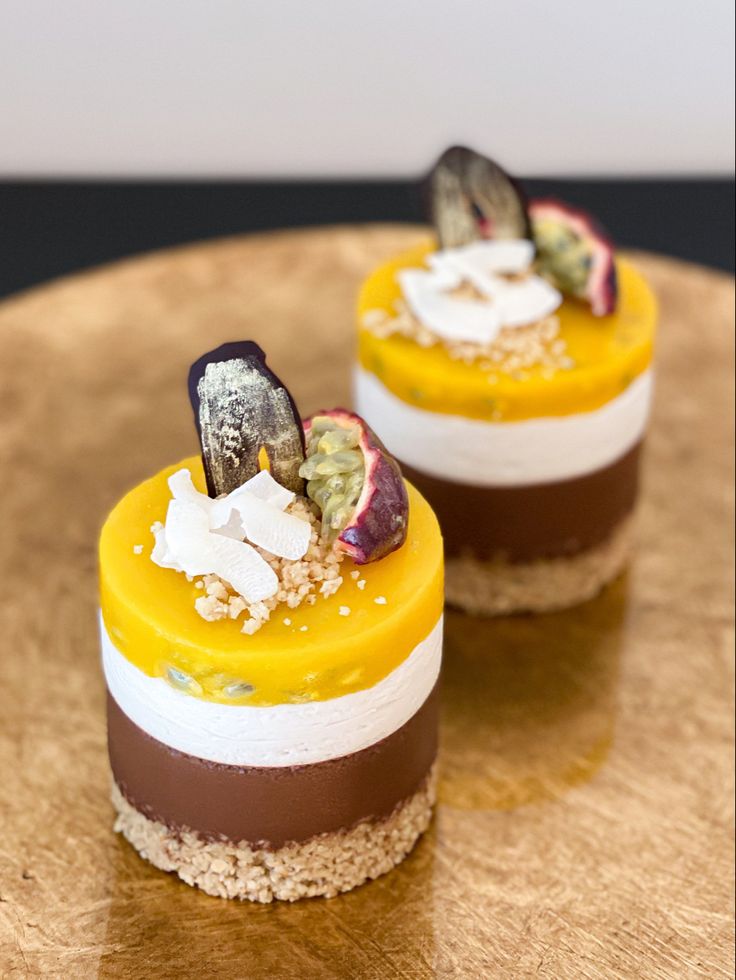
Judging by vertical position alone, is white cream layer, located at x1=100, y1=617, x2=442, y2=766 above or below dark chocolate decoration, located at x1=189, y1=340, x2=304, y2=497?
below

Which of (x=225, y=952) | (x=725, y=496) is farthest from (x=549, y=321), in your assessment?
(x=225, y=952)

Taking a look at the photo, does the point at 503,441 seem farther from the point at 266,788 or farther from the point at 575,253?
the point at 266,788

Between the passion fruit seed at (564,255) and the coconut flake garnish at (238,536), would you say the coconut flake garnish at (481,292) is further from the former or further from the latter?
the coconut flake garnish at (238,536)

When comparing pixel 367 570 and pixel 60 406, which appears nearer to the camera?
pixel 367 570

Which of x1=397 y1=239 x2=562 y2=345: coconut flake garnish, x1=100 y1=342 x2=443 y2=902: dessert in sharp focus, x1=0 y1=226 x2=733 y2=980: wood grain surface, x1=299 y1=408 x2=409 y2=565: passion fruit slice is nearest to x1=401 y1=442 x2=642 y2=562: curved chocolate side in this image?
x1=0 y1=226 x2=733 y2=980: wood grain surface

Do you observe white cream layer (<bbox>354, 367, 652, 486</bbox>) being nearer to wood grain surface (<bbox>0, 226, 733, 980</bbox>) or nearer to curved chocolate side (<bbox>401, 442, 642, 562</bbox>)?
curved chocolate side (<bbox>401, 442, 642, 562</bbox>)

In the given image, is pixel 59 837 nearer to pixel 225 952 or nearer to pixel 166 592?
pixel 225 952

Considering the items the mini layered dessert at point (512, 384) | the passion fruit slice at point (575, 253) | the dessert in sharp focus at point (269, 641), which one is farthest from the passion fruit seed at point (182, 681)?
the passion fruit slice at point (575, 253)
